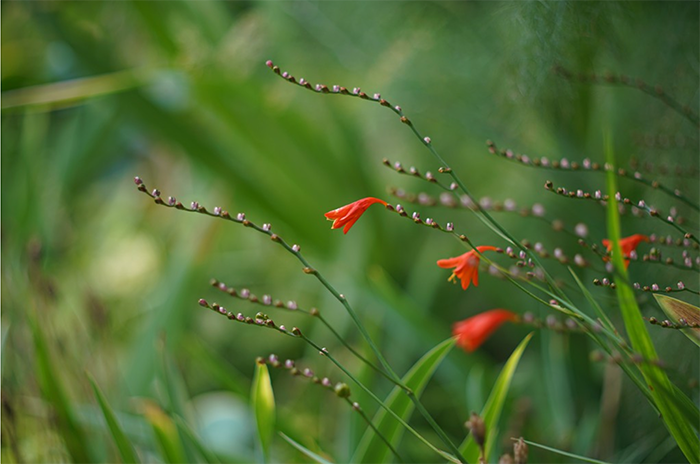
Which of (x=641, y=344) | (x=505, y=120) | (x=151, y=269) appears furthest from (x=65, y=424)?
(x=151, y=269)

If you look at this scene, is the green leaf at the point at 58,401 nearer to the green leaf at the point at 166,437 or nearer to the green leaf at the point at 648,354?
the green leaf at the point at 166,437

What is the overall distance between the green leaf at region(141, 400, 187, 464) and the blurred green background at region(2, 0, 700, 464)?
18mm

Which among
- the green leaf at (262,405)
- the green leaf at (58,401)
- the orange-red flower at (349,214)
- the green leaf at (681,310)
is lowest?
the green leaf at (58,401)

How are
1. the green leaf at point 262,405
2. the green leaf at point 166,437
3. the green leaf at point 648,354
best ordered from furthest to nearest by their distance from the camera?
1. the green leaf at point 166,437
2. the green leaf at point 262,405
3. the green leaf at point 648,354

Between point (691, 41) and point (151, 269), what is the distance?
4.47 ft

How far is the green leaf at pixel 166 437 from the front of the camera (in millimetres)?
612

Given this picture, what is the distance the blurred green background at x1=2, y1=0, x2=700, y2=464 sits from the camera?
711 mm

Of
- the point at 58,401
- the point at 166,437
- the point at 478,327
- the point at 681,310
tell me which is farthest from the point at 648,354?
the point at 58,401

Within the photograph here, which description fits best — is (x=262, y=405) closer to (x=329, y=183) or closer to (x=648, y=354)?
(x=648, y=354)

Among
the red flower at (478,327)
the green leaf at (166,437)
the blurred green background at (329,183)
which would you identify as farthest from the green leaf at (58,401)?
the red flower at (478,327)

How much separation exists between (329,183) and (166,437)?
68 centimetres

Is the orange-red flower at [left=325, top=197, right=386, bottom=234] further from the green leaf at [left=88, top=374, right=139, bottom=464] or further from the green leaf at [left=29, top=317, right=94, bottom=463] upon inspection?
the green leaf at [left=29, top=317, right=94, bottom=463]

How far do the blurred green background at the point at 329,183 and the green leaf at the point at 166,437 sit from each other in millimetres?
18

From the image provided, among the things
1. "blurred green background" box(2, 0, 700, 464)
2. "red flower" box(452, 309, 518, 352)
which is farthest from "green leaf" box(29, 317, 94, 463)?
"red flower" box(452, 309, 518, 352)
